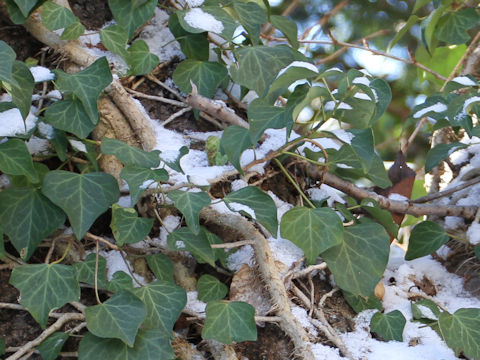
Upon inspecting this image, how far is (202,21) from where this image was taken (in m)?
1.07

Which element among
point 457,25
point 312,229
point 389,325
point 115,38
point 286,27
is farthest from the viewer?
point 457,25

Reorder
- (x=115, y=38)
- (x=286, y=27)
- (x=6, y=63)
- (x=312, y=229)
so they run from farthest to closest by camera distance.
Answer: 1. (x=286, y=27)
2. (x=115, y=38)
3. (x=312, y=229)
4. (x=6, y=63)

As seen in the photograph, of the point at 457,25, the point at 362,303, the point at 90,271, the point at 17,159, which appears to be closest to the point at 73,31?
the point at 17,159

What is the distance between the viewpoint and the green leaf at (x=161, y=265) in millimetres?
974

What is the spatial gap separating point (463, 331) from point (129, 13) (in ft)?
2.70

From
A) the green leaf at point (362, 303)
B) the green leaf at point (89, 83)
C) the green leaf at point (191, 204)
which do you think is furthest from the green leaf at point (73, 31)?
the green leaf at point (362, 303)

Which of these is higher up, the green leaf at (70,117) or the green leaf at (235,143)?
the green leaf at (235,143)

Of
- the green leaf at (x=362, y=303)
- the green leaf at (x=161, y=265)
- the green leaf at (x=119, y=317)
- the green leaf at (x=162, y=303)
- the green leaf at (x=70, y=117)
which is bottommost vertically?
the green leaf at (x=362, y=303)

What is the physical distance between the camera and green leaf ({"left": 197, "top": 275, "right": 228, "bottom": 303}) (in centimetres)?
98

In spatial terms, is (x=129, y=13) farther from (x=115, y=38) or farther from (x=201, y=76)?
(x=201, y=76)

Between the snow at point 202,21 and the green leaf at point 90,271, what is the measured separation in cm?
44

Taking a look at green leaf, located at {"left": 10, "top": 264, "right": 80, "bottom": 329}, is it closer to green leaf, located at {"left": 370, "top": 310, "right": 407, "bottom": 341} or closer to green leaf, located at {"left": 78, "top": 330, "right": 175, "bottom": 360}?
green leaf, located at {"left": 78, "top": 330, "right": 175, "bottom": 360}

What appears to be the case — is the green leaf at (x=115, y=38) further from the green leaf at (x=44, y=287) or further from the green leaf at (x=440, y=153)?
the green leaf at (x=440, y=153)

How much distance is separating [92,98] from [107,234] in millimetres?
250
